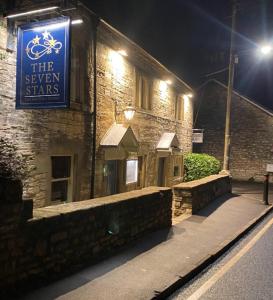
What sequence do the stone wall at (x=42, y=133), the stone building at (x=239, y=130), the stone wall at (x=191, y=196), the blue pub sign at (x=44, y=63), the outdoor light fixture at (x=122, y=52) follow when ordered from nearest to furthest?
1. the blue pub sign at (x=44, y=63)
2. the stone wall at (x=42, y=133)
3. the stone wall at (x=191, y=196)
4. the outdoor light fixture at (x=122, y=52)
5. the stone building at (x=239, y=130)

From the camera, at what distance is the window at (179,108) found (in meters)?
18.1

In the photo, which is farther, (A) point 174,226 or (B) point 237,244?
(A) point 174,226

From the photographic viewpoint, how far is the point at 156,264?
6.26m

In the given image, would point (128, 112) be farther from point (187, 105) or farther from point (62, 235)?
point (187, 105)

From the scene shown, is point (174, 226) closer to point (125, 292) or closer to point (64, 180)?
point (64, 180)

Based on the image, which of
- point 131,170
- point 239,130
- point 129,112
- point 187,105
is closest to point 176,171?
point 187,105

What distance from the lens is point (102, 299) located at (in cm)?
465

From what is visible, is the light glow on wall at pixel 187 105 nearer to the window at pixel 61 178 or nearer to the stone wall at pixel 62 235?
the window at pixel 61 178

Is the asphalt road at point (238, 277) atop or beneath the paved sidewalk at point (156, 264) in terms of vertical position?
beneath

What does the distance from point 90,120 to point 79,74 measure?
130 centimetres

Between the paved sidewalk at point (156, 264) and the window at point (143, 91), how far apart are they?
5169 millimetres

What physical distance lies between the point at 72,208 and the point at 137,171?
317 inches

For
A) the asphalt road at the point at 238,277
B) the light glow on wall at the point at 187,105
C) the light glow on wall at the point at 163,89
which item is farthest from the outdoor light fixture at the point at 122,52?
the light glow on wall at the point at 187,105

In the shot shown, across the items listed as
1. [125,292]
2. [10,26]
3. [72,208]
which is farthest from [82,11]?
[125,292]
